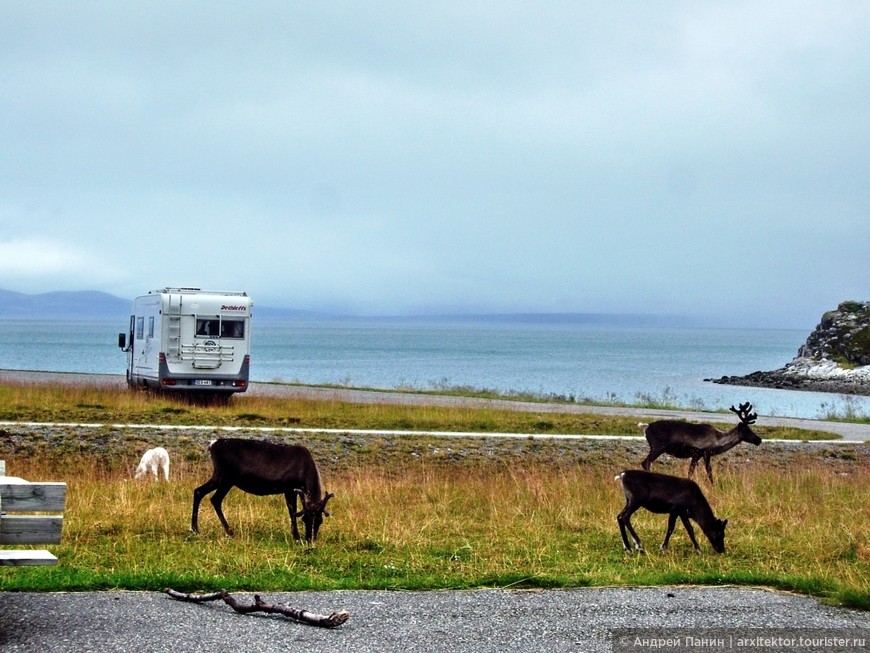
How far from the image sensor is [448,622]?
23.4ft

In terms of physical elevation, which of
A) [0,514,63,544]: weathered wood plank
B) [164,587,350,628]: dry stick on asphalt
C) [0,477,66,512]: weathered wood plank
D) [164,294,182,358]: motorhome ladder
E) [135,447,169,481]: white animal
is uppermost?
[164,294,182,358]: motorhome ladder

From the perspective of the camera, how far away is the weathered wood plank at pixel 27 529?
21.9 ft

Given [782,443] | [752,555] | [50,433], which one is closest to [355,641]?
[752,555]

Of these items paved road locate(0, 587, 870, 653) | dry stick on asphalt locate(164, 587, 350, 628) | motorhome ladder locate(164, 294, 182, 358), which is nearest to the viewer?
paved road locate(0, 587, 870, 653)

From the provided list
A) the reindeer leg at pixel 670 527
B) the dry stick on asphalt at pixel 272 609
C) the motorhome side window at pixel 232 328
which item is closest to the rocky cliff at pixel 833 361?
the motorhome side window at pixel 232 328

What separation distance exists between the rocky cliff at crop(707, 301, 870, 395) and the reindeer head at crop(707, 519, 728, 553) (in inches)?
2495

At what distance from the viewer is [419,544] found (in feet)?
32.1

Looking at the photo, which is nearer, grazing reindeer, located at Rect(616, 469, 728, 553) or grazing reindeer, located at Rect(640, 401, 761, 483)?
grazing reindeer, located at Rect(616, 469, 728, 553)

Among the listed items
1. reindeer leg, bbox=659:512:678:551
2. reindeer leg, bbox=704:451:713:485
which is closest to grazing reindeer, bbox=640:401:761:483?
reindeer leg, bbox=704:451:713:485

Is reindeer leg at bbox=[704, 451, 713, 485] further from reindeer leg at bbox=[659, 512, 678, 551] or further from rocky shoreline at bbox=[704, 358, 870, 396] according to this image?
rocky shoreline at bbox=[704, 358, 870, 396]

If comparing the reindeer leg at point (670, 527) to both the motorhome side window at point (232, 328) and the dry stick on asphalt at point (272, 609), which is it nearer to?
the dry stick on asphalt at point (272, 609)

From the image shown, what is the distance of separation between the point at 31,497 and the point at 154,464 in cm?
861

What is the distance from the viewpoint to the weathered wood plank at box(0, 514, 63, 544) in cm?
668

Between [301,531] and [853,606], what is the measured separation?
511 cm
